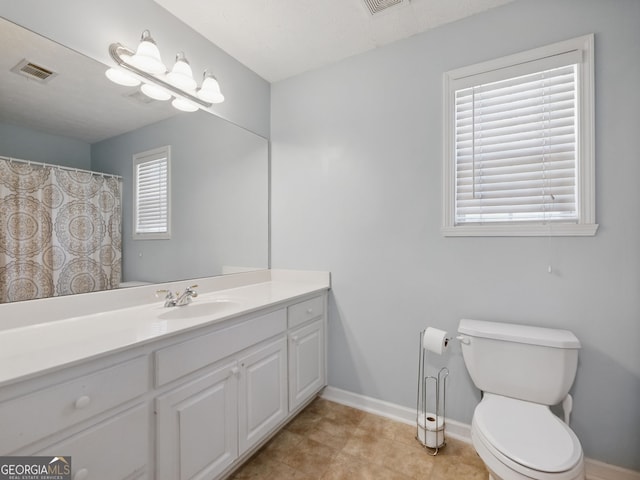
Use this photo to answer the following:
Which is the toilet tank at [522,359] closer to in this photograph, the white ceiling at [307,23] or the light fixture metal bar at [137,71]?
the white ceiling at [307,23]

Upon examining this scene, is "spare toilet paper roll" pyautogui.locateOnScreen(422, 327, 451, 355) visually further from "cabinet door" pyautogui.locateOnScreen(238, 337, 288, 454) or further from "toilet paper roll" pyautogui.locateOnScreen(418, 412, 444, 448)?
"cabinet door" pyautogui.locateOnScreen(238, 337, 288, 454)

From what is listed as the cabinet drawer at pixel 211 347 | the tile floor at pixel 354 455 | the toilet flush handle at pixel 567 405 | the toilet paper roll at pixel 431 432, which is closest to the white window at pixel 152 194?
the cabinet drawer at pixel 211 347

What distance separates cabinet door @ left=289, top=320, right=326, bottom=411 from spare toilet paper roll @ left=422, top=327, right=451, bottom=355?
0.73 metres

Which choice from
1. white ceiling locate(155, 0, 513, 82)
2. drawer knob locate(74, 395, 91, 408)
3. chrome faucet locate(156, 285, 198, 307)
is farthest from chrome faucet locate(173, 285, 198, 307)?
white ceiling locate(155, 0, 513, 82)

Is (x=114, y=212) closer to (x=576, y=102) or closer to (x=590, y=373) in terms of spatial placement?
(x=576, y=102)

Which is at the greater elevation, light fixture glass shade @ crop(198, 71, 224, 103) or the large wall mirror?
light fixture glass shade @ crop(198, 71, 224, 103)

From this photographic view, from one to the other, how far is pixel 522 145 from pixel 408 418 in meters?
1.74

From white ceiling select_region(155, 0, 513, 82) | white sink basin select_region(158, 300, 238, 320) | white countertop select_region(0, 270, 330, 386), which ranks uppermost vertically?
white ceiling select_region(155, 0, 513, 82)

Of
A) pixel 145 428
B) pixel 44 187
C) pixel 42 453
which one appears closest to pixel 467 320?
pixel 145 428

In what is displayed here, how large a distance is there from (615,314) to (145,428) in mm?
2069

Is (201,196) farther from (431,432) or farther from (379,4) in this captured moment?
(431,432)

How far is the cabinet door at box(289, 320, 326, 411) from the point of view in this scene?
71.2 inches

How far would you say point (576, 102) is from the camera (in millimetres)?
1486

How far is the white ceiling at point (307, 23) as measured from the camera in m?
1.65
